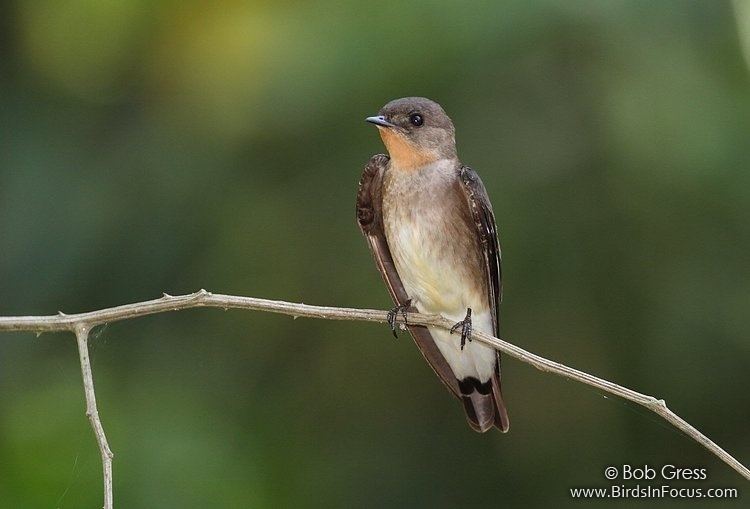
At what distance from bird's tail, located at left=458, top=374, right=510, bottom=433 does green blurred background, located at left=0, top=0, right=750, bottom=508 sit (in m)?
0.78

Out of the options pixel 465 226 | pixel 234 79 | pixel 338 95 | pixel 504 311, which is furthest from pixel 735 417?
pixel 234 79

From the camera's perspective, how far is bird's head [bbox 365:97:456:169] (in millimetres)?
4180

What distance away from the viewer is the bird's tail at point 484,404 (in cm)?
422

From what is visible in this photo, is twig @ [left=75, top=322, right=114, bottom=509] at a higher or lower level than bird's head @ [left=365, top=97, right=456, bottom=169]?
lower

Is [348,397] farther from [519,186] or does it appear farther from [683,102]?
[683,102]

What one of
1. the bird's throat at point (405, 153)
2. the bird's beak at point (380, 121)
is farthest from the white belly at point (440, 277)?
the bird's beak at point (380, 121)

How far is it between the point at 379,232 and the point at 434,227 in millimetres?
290

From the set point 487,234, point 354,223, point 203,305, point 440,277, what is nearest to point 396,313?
point 440,277

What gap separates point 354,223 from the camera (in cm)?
526

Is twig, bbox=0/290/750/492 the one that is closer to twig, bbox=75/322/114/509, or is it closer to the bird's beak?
twig, bbox=75/322/114/509

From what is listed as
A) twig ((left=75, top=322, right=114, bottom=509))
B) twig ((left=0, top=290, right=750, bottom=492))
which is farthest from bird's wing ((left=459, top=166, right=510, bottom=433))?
twig ((left=75, top=322, right=114, bottom=509))

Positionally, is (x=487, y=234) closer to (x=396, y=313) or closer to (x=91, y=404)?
(x=396, y=313)

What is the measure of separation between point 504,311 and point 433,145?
1.20m

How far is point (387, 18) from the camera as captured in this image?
15.5 ft
